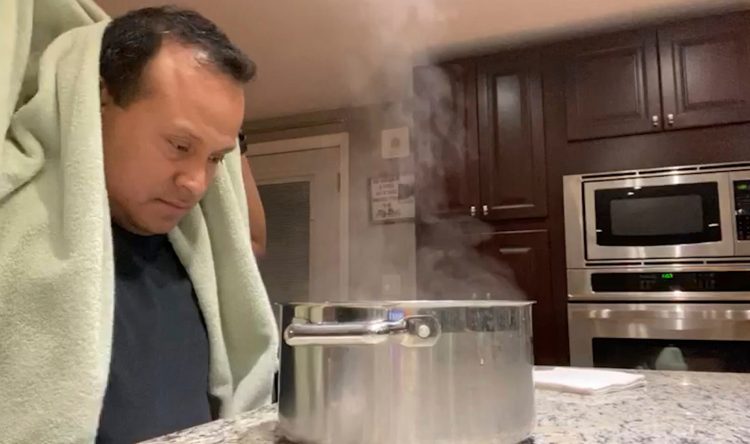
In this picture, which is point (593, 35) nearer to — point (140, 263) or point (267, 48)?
point (267, 48)

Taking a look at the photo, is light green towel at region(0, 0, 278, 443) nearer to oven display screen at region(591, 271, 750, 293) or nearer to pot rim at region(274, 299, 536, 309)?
pot rim at region(274, 299, 536, 309)

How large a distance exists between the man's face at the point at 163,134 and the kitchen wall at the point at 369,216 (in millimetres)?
2293

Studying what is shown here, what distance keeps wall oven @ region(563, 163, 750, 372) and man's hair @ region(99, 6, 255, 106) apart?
5.86 ft

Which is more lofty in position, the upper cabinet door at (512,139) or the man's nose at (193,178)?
the upper cabinet door at (512,139)

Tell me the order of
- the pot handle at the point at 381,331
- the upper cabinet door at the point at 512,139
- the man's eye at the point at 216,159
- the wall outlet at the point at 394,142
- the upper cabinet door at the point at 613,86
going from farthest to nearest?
the wall outlet at the point at 394,142
the upper cabinet door at the point at 512,139
the upper cabinet door at the point at 613,86
the man's eye at the point at 216,159
the pot handle at the point at 381,331

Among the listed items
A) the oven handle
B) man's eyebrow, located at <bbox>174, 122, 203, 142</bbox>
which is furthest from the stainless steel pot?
the oven handle

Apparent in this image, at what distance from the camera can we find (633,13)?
2.38m

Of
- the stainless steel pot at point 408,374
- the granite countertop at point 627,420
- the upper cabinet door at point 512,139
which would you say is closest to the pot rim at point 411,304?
the stainless steel pot at point 408,374

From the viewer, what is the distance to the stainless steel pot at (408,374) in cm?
48

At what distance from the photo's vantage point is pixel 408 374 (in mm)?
486

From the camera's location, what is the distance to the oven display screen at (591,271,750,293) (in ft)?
7.14

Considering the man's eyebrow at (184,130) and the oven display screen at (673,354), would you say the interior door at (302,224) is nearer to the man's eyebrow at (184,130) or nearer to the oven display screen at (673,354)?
the oven display screen at (673,354)

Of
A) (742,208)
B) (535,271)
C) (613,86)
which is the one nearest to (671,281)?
(742,208)

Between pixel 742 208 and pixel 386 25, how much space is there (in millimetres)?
1384
